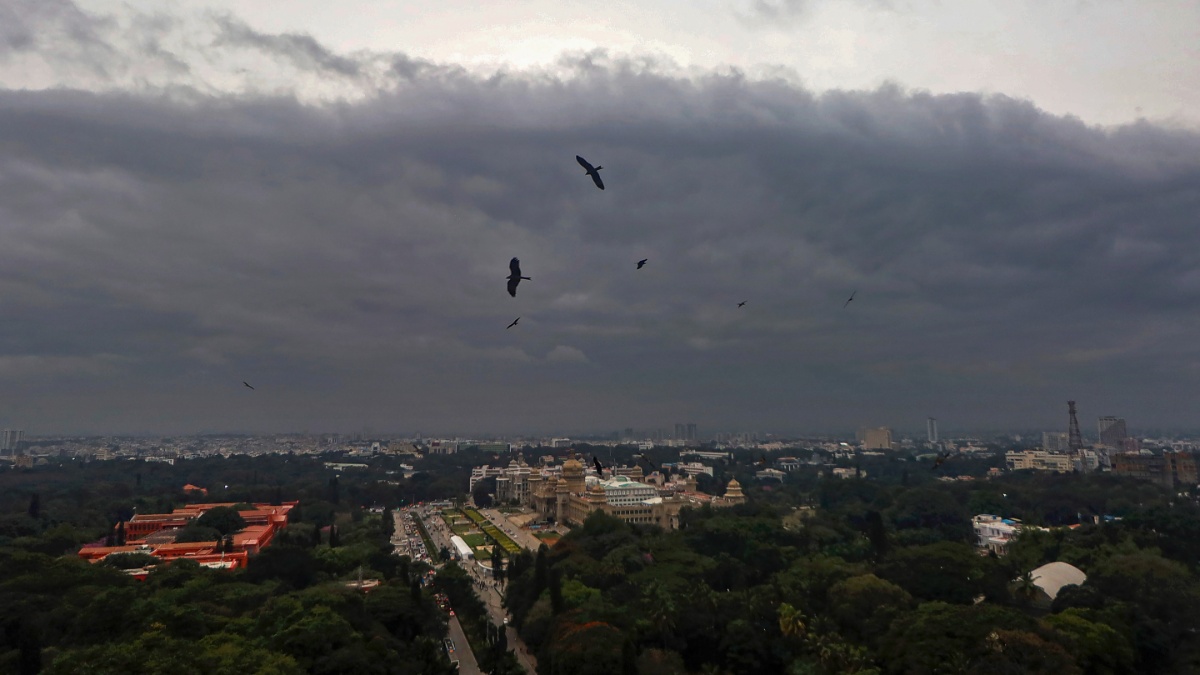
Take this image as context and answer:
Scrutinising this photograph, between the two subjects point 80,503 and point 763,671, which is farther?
point 80,503

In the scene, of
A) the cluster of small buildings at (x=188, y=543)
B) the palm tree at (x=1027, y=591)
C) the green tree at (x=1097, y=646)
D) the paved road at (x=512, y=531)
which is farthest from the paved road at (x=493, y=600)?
the palm tree at (x=1027, y=591)

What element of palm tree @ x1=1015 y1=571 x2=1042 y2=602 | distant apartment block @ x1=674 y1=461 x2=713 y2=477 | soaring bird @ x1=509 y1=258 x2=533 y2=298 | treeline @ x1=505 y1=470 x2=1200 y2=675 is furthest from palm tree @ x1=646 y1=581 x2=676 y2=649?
distant apartment block @ x1=674 y1=461 x2=713 y2=477

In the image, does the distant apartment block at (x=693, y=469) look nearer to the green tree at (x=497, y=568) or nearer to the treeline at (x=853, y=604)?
the treeline at (x=853, y=604)

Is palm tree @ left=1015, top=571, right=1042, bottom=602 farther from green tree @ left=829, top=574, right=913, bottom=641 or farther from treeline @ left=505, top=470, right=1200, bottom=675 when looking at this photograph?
green tree @ left=829, top=574, right=913, bottom=641

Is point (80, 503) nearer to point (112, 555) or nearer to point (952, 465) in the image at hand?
point (112, 555)

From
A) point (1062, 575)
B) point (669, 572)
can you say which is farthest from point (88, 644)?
point (1062, 575)

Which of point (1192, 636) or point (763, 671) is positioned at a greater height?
point (1192, 636)
